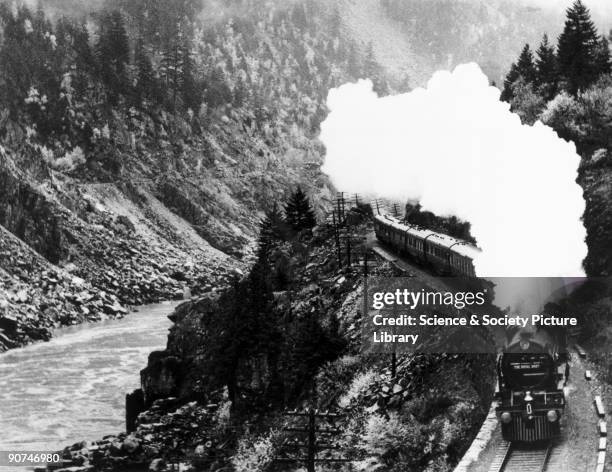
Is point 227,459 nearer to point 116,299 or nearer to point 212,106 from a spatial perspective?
point 116,299

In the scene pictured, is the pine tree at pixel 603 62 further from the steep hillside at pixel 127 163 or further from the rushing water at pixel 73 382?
the steep hillside at pixel 127 163

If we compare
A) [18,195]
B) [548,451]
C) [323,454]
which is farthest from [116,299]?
[548,451]

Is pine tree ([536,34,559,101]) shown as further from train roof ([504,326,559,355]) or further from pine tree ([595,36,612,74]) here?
train roof ([504,326,559,355])

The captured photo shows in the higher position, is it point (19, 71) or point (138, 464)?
point (19, 71)

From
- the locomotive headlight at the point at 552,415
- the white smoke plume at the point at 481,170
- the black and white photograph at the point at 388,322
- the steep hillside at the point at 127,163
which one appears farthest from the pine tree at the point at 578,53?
the steep hillside at the point at 127,163

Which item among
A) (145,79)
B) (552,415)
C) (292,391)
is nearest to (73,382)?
(292,391)

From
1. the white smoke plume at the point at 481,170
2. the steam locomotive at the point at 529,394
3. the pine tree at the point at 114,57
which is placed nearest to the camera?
the steam locomotive at the point at 529,394
